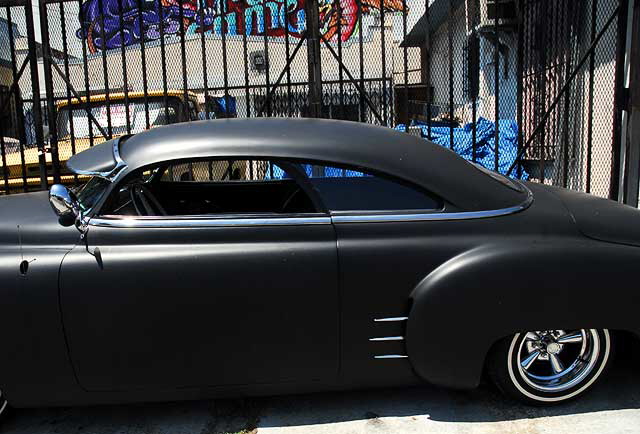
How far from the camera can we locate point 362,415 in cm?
280

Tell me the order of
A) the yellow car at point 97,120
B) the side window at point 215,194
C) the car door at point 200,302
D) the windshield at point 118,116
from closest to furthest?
the car door at point 200,302
the side window at point 215,194
the yellow car at point 97,120
the windshield at point 118,116

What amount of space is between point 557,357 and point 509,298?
0.50m

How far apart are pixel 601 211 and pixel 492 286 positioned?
0.84 meters

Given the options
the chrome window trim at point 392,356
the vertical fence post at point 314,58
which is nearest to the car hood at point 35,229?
the chrome window trim at point 392,356

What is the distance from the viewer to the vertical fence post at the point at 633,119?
4.69 metres

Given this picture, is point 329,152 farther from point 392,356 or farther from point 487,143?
point 487,143

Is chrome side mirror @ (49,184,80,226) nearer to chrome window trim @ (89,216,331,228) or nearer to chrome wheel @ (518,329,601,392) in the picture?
chrome window trim @ (89,216,331,228)

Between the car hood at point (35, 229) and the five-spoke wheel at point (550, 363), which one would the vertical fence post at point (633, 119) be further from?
the car hood at point (35, 229)

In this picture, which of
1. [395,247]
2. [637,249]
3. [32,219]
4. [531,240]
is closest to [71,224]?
[32,219]

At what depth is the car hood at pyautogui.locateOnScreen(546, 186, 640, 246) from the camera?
271 cm

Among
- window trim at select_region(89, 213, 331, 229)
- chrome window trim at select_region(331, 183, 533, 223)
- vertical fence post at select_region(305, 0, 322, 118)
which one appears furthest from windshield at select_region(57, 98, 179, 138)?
chrome window trim at select_region(331, 183, 533, 223)

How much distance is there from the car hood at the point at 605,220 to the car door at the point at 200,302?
4.14 ft

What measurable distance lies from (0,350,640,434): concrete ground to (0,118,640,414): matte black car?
175 mm

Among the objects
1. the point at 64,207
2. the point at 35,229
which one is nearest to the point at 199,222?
the point at 64,207
